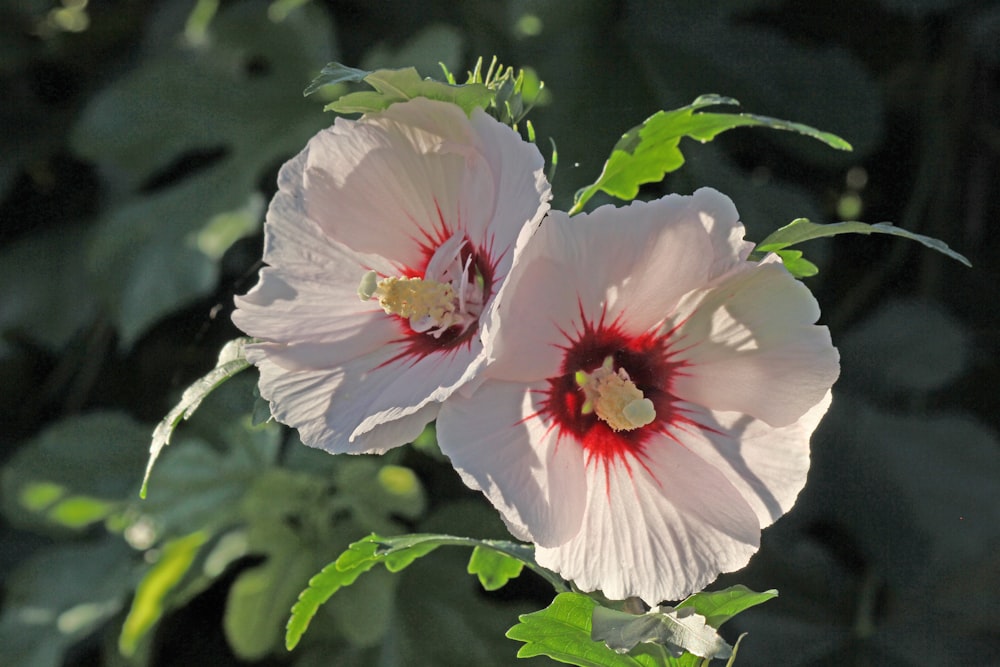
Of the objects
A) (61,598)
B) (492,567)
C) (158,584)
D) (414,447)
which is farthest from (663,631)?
(61,598)

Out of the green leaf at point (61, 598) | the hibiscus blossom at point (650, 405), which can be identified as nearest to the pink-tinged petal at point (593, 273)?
the hibiscus blossom at point (650, 405)

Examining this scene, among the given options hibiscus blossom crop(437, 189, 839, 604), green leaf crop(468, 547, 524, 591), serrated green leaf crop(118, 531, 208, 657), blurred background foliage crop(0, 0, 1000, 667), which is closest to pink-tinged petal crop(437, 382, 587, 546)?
hibiscus blossom crop(437, 189, 839, 604)

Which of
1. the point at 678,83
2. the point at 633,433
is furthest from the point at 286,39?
the point at 633,433

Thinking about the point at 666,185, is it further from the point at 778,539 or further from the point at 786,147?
the point at 778,539

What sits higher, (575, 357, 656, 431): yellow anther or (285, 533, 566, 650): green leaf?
(575, 357, 656, 431): yellow anther

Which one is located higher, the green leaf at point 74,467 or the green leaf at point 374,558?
the green leaf at point 374,558

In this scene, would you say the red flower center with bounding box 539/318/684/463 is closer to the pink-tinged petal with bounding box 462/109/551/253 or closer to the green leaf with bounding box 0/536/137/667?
the pink-tinged petal with bounding box 462/109/551/253

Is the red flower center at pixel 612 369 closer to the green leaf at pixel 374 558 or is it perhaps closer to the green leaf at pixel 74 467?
the green leaf at pixel 374 558
